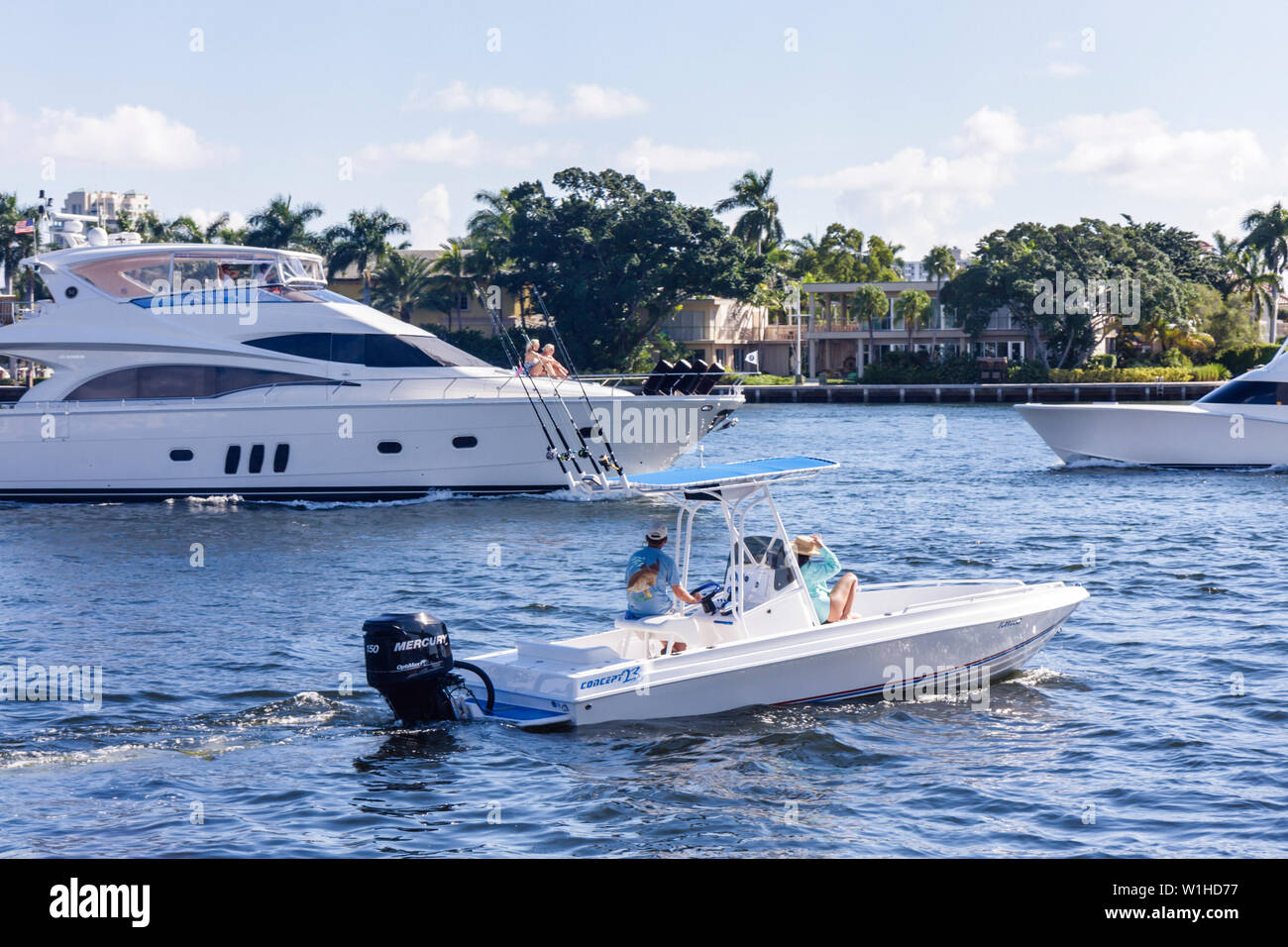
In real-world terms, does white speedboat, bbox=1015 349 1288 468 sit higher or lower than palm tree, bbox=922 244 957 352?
lower

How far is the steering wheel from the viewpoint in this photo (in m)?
11.9

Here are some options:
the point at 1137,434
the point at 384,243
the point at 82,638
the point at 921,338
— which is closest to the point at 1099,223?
the point at 921,338

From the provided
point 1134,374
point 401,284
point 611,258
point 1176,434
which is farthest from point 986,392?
point 1176,434

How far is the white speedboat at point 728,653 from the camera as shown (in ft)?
36.3

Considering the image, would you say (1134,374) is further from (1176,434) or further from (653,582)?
(653,582)

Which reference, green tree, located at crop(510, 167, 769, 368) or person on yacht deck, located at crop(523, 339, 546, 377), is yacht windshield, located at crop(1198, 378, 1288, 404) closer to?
person on yacht deck, located at crop(523, 339, 546, 377)

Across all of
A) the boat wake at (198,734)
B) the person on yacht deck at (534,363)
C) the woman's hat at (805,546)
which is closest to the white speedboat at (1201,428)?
the person on yacht deck at (534,363)

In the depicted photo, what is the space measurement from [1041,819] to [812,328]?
78089 millimetres

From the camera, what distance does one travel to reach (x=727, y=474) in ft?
38.7

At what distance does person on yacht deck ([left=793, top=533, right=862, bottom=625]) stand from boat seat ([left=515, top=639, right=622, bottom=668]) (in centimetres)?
193

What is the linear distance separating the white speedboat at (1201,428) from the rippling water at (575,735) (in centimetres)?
1121

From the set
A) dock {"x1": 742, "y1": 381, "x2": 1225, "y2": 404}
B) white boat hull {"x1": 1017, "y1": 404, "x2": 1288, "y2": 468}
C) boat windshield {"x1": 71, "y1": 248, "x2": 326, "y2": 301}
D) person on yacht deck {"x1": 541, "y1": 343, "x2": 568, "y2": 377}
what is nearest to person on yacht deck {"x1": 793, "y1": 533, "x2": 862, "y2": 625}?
person on yacht deck {"x1": 541, "y1": 343, "x2": 568, "y2": 377}

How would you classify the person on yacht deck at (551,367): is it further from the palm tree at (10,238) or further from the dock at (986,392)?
the palm tree at (10,238)

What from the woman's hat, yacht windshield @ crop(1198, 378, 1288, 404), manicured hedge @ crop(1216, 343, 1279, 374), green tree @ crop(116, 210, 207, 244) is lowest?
the woman's hat
